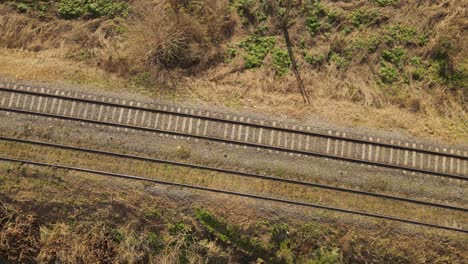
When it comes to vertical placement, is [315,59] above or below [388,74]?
above

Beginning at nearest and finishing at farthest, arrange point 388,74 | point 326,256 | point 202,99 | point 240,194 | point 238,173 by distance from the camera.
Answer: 1. point 326,256
2. point 240,194
3. point 238,173
4. point 202,99
5. point 388,74

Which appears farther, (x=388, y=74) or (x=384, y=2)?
(x=384, y=2)

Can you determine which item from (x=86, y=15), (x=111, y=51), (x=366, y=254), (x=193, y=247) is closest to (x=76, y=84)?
(x=111, y=51)

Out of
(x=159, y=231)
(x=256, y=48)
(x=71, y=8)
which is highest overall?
(x=71, y=8)

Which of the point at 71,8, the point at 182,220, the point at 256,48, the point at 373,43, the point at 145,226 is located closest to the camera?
the point at 182,220

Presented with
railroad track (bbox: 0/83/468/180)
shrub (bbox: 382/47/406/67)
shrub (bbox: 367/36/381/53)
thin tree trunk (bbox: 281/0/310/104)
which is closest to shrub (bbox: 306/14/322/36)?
thin tree trunk (bbox: 281/0/310/104)

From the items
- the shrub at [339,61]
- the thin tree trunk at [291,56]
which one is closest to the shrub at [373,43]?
the shrub at [339,61]

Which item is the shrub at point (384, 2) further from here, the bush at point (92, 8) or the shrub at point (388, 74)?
the bush at point (92, 8)

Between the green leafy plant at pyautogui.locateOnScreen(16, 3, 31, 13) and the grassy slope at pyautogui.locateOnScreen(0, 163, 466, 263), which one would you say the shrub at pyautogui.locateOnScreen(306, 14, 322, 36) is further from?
the green leafy plant at pyautogui.locateOnScreen(16, 3, 31, 13)

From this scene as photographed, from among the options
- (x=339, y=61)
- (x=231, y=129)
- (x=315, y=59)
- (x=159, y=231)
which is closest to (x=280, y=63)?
(x=315, y=59)

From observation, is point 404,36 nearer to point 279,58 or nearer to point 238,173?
point 279,58
